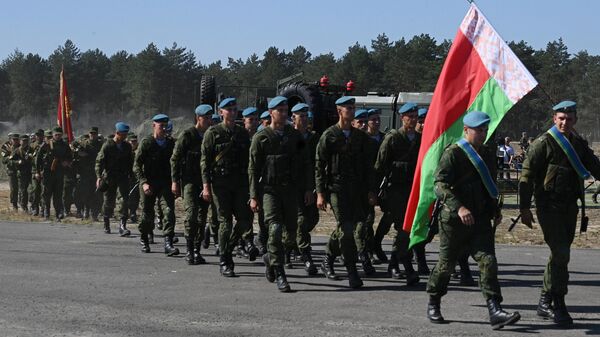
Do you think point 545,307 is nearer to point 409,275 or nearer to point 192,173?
point 409,275

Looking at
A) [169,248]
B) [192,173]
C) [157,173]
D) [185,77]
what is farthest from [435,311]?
[185,77]

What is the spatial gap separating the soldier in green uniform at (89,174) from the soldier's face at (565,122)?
13866 millimetres

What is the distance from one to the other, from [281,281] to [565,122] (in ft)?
11.3

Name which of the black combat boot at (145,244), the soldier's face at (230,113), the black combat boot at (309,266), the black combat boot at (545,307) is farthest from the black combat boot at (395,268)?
the black combat boot at (145,244)

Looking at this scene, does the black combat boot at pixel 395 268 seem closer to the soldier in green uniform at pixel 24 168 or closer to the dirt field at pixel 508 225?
the dirt field at pixel 508 225

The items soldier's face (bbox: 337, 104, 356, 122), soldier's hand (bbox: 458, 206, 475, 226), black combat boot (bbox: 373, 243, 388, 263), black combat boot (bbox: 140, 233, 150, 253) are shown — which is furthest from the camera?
black combat boot (bbox: 140, 233, 150, 253)

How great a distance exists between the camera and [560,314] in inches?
331

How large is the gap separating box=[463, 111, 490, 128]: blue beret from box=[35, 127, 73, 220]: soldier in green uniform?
14.2 meters

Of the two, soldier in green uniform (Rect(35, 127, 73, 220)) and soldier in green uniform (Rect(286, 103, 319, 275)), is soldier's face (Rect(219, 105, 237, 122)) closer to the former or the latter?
soldier in green uniform (Rect(286, 103, 319, 275))

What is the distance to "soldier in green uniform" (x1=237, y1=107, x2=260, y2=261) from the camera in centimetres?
1273

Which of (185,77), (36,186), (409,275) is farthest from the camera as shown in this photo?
(185,77)

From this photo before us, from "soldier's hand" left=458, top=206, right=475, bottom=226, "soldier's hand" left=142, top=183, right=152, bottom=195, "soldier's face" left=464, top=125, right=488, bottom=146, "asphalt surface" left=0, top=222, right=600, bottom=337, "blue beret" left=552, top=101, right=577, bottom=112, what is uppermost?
"blue beret" left=552, top=101, right=577, bottom=112

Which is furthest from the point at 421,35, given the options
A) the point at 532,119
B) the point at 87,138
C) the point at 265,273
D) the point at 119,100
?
the point at 265,273

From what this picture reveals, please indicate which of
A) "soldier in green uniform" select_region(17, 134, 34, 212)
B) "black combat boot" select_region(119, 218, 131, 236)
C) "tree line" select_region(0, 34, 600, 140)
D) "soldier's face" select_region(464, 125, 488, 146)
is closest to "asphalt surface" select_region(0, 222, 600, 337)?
"soldier's face" select_region(464, 125, 488, 146)
